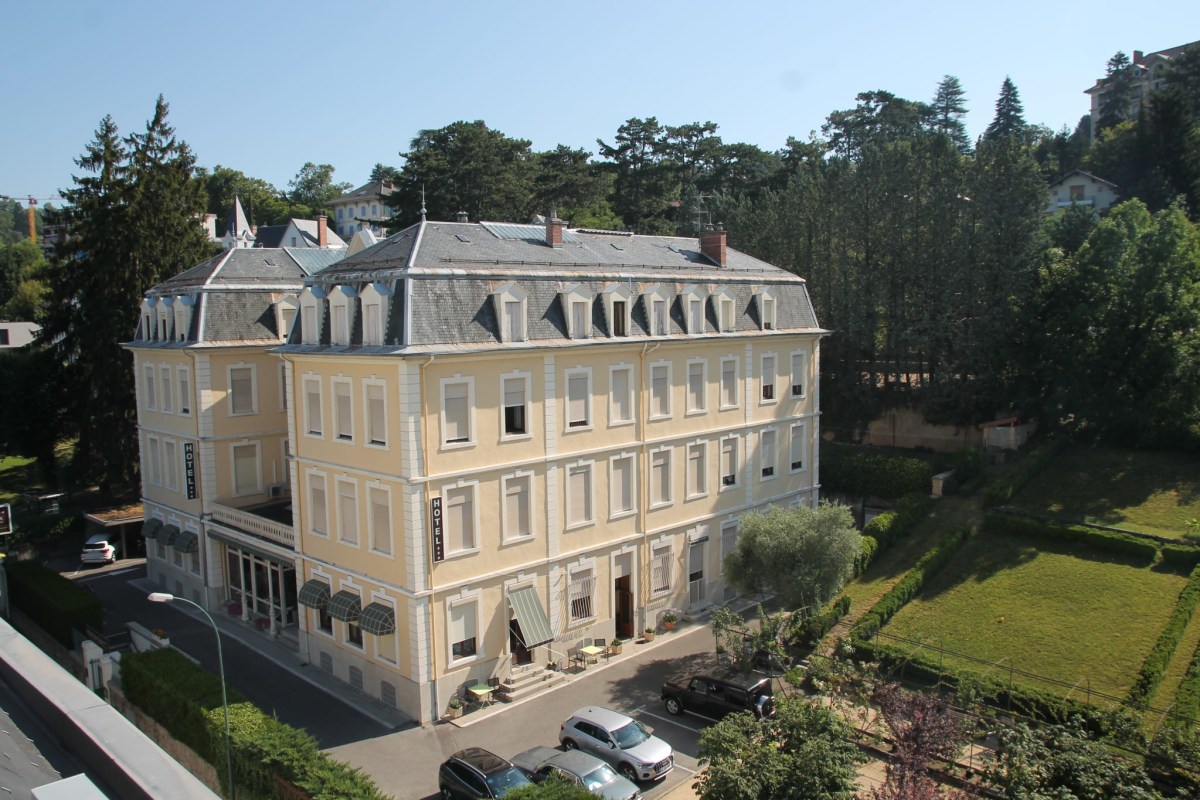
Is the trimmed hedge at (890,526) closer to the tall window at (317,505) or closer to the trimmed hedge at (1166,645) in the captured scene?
the trimmed hedge at (1166,645)

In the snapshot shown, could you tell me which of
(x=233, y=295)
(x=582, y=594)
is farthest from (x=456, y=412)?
(x=233, y=295)

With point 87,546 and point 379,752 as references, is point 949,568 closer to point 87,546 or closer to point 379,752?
point 379,752

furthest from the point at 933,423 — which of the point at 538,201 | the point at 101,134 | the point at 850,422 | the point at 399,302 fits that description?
the point at 101,134

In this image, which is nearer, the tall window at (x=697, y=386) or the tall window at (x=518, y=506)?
the tall window at (x=518, y=506)

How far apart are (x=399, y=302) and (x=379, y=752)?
42.3 feet

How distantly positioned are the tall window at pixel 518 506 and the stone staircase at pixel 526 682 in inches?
172

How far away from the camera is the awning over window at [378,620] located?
27.1 metres

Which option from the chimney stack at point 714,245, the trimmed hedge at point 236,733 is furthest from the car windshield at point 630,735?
the chimney stack at point 714,245

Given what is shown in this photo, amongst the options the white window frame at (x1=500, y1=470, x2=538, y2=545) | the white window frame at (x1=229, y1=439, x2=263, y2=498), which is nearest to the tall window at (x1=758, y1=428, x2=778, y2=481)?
the white window frame at (x1=500, y1=470, x2=538, y2=545)

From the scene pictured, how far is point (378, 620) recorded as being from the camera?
89.1 ft

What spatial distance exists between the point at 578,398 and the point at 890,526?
16.7 m

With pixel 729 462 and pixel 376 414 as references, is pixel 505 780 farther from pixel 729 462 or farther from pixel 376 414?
pixel 729 462

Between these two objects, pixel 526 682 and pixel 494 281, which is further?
pixel 526 682

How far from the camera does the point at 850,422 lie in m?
52.7
